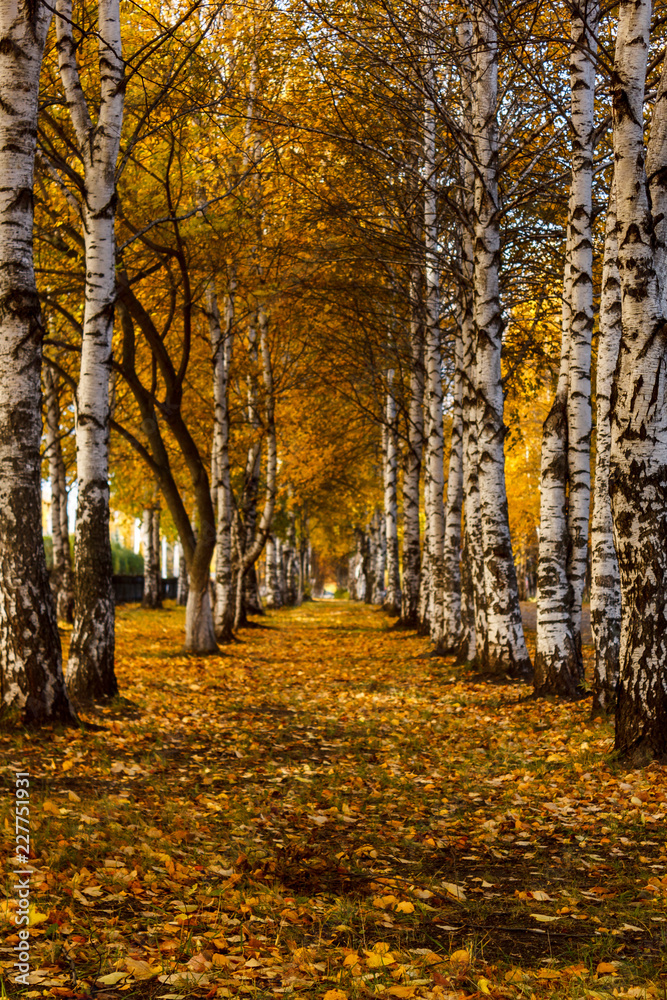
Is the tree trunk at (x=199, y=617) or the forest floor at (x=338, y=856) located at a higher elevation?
the tree trunk at (x=199, y=617)

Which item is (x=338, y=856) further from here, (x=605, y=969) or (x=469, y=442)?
(x=469, y=442)

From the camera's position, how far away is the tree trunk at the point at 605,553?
857 cm

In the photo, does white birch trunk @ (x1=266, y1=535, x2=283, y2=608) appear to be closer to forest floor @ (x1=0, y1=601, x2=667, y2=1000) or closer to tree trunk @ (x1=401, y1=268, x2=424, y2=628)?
tree trunk @ (x1=401, y1=268, x2=424, y2=628)

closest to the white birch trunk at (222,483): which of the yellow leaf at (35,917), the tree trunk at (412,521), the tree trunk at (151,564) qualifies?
the tree trunk at (412,521)

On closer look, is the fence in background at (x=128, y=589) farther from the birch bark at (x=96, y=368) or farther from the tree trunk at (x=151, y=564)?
the birch bark at (x=96, y=368)

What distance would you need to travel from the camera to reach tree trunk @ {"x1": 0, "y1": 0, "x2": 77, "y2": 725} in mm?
7160

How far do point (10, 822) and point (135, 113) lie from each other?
10.5 metres

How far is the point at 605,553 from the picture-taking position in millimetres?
9055

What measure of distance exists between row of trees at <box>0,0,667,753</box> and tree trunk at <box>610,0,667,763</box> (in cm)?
2

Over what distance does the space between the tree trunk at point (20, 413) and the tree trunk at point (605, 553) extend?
535 cm

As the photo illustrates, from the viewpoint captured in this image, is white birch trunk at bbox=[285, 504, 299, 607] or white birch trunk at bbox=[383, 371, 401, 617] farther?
white birch trunk at bbox=[285, 504, 299, 607]

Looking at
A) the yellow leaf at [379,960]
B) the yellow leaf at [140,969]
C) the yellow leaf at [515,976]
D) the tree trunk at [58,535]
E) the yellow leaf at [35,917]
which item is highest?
the tree trunk at [58,535]

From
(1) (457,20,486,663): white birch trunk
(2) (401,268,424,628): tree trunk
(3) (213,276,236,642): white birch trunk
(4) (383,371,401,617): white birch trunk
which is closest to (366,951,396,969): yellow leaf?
(1) (457,20,486,663): white birch trunk

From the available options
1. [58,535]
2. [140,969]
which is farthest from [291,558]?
[140,969]
